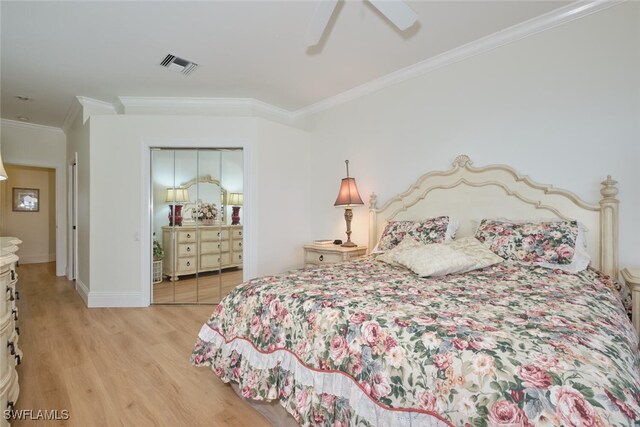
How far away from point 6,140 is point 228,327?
5.61 m

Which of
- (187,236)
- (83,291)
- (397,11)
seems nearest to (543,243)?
(397,11)

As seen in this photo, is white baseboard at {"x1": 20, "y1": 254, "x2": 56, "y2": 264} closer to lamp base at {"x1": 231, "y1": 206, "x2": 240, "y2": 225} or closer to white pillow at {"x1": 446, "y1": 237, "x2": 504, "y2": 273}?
lamp base at {"x1": 231, "y1": 206, "x2": 240, "y2": 225}

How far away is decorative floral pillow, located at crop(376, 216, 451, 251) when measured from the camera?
101 inches

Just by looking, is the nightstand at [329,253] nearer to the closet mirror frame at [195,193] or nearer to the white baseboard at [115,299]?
the closet mirror frame at [195,193]

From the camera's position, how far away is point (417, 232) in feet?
8.79

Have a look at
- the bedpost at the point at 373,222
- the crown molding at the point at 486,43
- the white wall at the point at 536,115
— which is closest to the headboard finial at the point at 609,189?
the white wall at the point at 536,115

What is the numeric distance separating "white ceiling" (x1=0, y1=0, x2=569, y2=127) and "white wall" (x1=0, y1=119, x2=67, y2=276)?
1424mm

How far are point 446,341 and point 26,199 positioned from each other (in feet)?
29.8

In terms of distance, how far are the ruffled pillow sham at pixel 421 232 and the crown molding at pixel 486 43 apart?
1.55 meters

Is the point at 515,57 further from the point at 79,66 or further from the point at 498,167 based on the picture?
the point at 79,66

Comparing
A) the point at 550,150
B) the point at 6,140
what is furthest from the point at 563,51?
the point at 6,140

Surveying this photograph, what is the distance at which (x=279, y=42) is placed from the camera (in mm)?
2707

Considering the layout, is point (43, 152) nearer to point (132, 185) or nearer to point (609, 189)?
point (132, 185)

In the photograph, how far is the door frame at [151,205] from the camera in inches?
144
